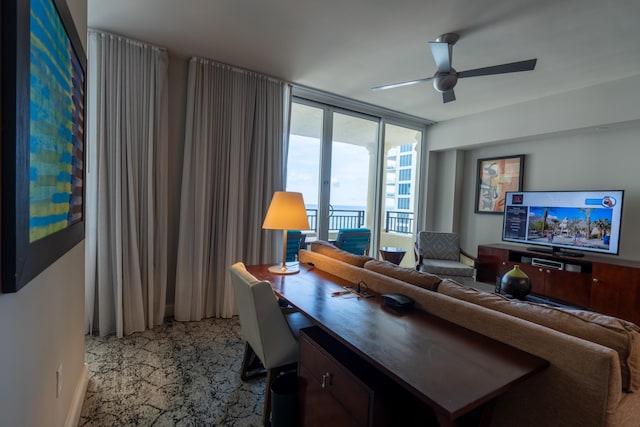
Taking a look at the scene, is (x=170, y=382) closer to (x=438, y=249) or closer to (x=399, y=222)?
(x=438, y=249)

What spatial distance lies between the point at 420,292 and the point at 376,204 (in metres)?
3.30

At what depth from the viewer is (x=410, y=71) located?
10.6ft

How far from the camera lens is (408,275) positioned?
1792mm

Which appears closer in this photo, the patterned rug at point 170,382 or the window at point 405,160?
the patterned rug at point 170,382

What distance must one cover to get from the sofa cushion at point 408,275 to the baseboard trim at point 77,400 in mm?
1804

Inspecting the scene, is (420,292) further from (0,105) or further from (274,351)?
(0,105)

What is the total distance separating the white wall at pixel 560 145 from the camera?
3363 millimetres

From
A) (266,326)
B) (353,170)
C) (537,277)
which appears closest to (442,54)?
(353,170)

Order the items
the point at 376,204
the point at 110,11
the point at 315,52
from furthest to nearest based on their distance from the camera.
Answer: the point at 376,204 < the point at 315,52 < the point at 110,11

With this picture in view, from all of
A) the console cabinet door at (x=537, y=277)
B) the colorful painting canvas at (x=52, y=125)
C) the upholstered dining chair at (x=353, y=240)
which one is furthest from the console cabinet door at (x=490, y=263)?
the colorful painting canvas at (x=52, y=125)

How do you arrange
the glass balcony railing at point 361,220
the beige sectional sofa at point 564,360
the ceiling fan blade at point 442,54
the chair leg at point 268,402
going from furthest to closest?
the glass balcony railing at point 361,220 → the ceiling fan blade at point 442,54 → the chair leg at point 268,402 → the beige sectional sofa at point 564,360

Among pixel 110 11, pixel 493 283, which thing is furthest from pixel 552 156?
pixel 110 11

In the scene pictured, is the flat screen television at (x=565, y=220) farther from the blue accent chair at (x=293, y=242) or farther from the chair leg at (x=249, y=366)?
the chair leg at (x=249, y=366)

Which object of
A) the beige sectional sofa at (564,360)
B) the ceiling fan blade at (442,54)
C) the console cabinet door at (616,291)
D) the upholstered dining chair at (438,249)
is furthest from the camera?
the upholstered dining chair at (438,249)
